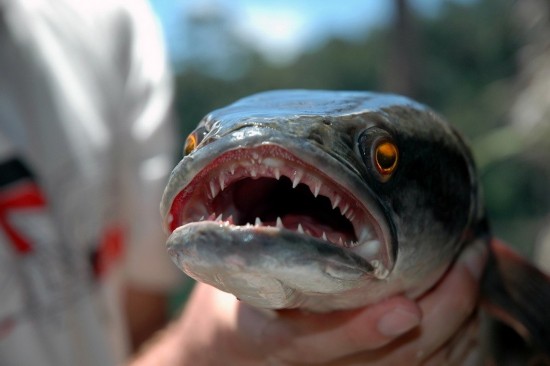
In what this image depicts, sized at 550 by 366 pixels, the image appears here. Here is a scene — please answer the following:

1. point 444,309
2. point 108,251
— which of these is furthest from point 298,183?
point 108,251

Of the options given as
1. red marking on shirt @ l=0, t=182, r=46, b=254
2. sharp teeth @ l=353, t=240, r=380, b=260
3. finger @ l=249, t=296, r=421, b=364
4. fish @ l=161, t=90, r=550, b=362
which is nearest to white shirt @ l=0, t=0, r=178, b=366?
red marking on shirt @ l=0, t=182, r=46, b=254

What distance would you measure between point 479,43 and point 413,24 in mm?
13737

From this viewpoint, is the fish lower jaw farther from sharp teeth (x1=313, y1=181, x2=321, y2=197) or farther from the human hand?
the human hand

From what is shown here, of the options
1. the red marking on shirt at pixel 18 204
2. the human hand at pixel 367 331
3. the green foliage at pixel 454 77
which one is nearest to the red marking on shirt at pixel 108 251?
the red marking on shirt at pixel 18 204

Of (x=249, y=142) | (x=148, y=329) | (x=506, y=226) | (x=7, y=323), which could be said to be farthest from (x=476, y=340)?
(x=506, y=226)

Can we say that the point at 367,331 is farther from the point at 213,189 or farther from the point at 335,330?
the point at 213,189

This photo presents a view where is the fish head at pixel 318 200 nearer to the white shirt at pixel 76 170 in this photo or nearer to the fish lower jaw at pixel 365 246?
the fish lower jaw at pixel 365 246

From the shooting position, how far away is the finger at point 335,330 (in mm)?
1378

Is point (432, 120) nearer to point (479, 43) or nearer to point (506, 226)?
point (506, 226)

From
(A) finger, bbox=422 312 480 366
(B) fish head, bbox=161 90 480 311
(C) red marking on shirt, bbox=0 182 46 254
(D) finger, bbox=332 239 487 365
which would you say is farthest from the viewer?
(C) red marking on shirt, bbox=0 182 46 254

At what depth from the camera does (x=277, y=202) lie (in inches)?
53.8

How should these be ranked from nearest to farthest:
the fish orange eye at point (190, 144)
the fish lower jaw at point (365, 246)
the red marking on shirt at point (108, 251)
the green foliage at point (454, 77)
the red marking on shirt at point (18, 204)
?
the fish lower jaw at point (365, 246) → the fish orange eye at point (190, 144) → the red marking on shirt at point (18, 204) → the red marking on shirt at point (108, 251) → the green foliage at point (454, 77)

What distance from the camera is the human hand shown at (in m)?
1.39

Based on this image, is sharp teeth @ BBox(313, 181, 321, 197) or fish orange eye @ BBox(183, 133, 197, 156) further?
fish orange eye @ BBox(183, 133, 197, 156)
